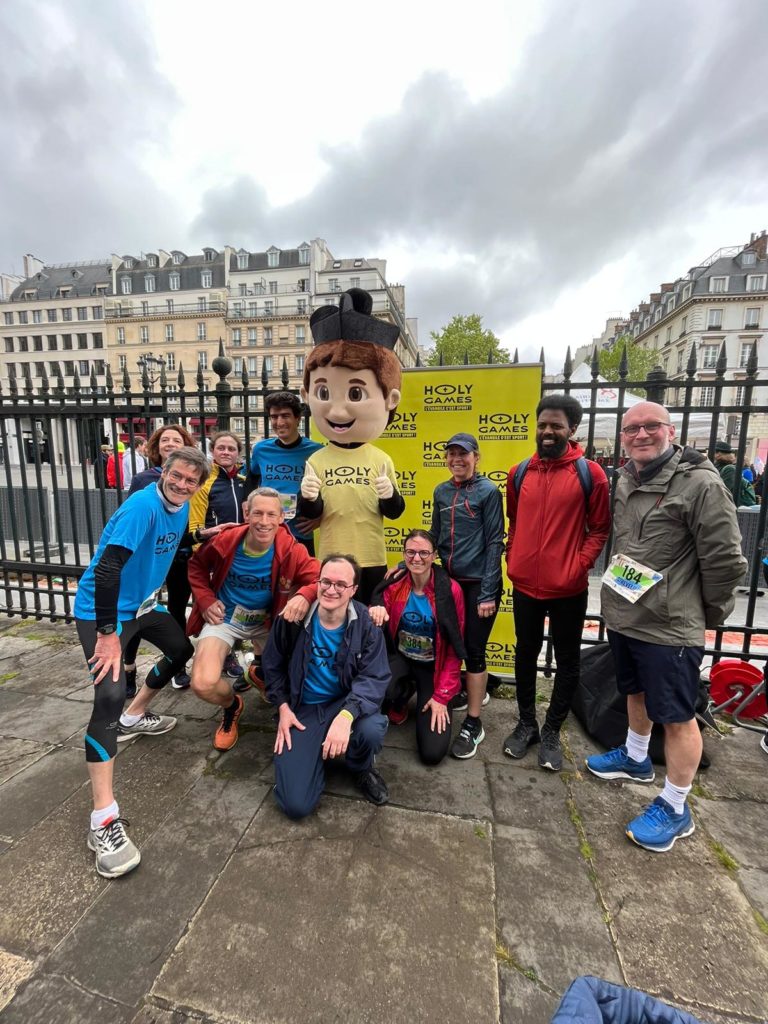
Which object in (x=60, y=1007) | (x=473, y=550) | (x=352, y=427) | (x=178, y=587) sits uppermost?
(x=352, y=427)

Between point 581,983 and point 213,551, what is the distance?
9.15ft

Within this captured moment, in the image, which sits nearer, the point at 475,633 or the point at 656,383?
the point at 475,633

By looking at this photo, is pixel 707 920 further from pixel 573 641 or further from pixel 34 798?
pixel 34 798

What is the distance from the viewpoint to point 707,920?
1.96 m

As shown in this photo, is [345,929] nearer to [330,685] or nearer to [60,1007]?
[60,1007]

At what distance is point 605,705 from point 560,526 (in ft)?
4.35

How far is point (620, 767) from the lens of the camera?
287 centimetres

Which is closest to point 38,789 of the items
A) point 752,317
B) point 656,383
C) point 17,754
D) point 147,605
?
point 17,754

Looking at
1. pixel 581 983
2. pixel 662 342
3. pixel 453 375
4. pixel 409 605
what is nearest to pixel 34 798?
pixel 409 605

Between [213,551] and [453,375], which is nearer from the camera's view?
[213,551]

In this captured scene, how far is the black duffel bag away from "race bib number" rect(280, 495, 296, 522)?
7.80 ft

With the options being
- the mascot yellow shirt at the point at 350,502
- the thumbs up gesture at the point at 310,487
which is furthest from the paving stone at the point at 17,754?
the thumbs up gesture at the point at 310,487

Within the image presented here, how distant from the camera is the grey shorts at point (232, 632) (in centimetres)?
320

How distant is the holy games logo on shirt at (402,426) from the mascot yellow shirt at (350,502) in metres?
0.70
